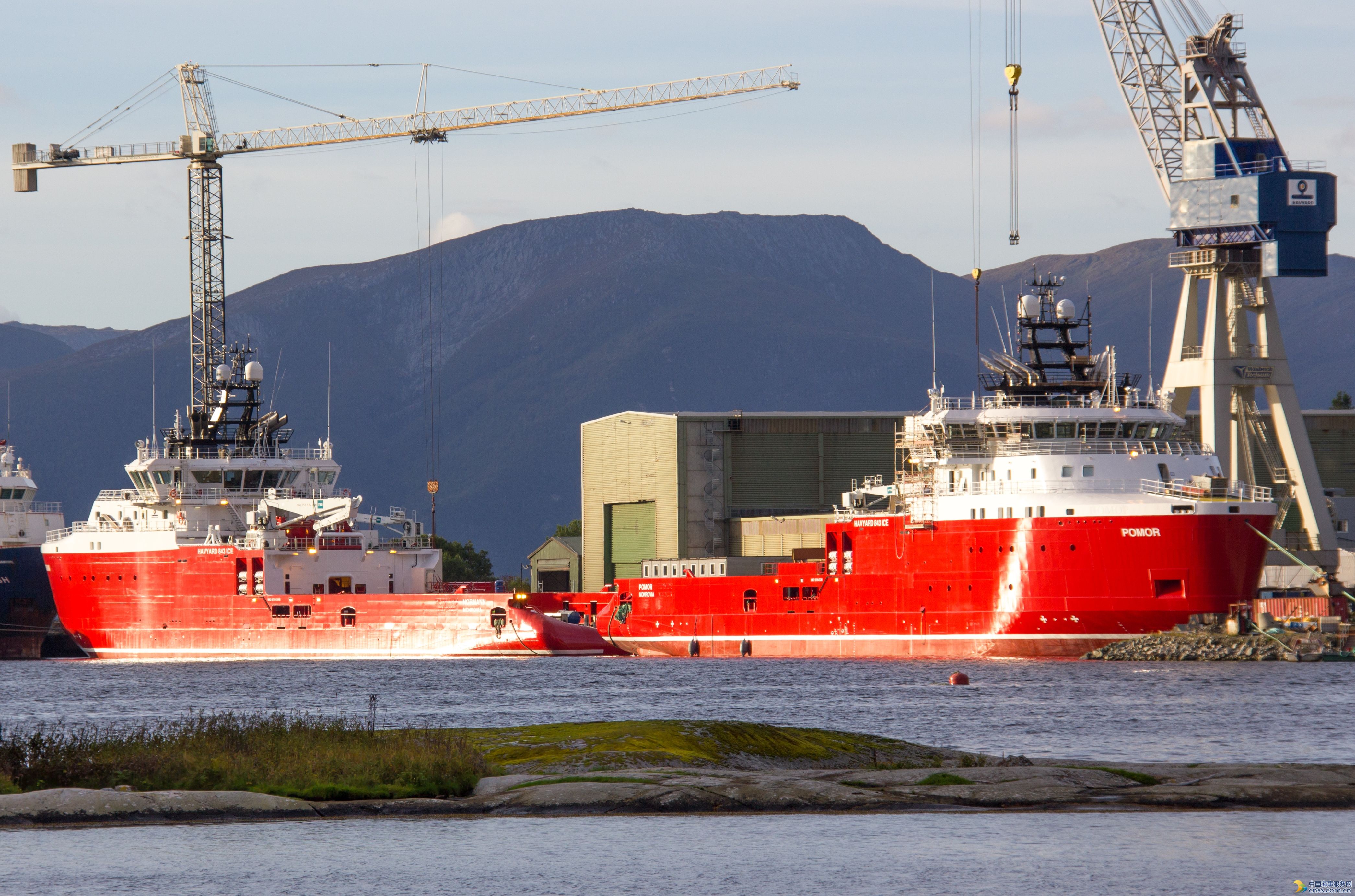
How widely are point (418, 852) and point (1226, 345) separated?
63.6 meters

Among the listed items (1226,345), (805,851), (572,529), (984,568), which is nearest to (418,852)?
(805,851)

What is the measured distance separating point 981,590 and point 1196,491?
7.89 m

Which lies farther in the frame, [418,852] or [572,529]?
[572,529]

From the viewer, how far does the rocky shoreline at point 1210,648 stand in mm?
57344

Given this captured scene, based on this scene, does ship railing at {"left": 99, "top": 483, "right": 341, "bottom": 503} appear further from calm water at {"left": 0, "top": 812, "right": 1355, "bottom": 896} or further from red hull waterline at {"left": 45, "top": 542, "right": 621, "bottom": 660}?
calm water at {"left": 0, "top": 812, "right": 1355, "bottom": 896}

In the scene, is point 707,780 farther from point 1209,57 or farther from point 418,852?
point 1209,57

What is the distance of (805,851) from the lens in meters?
20.2

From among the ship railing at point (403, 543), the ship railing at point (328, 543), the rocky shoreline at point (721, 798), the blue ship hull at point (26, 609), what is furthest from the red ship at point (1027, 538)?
the rocky shoreline at point (721, 798)

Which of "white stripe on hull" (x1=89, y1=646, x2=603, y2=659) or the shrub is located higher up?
the shrub

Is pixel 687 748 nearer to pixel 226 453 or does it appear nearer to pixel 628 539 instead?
pixel 226 453

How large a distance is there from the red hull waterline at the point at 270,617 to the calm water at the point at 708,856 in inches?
1849

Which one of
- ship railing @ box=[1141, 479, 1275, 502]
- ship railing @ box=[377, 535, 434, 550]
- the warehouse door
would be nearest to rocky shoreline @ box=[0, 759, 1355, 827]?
ship railing @ box=[1141, 479, 1275, 502]

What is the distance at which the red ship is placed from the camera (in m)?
58.1

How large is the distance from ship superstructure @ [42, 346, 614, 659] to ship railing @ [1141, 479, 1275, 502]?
78.6 ft
